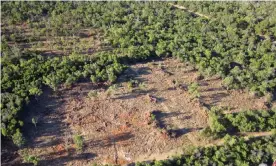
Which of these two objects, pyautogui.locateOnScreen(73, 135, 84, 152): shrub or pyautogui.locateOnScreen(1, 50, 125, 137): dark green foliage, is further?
pyautogui.locateOnScreen(1, 50, 125, 137): dark green foliage

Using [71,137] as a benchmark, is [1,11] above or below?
above

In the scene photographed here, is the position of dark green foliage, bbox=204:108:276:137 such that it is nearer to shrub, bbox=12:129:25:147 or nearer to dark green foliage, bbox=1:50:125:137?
dark green foliage, bbox=1:50:125:137

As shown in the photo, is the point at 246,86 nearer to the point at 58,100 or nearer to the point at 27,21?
the point at 58,100

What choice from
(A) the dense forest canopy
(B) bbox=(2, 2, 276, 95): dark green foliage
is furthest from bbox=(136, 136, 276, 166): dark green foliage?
(B) bbox=(2, 2, 276, 95): dark green foliage

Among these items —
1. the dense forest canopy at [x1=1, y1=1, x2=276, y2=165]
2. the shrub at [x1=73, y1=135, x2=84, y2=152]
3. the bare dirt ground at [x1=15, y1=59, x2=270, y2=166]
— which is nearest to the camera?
the shrub at [x1=73, y1=135, x2=84, y2=152]

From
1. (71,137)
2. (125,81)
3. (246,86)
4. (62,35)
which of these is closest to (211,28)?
(246,86)

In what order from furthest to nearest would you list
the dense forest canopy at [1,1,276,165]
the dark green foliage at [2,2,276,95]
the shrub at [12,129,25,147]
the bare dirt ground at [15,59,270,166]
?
the dark green foliage at [2,2,276,95], the dense forest canopy at [1,1,276,165], the bare dirt ground at [15,59,270,166], the shrub at [12,129,25,147]
